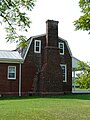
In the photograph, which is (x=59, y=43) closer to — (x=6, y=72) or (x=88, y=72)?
(x=6, y=72)

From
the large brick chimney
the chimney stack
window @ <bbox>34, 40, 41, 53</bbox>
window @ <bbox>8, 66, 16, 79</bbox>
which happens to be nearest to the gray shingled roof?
window @ <bbox>8, 66, 16, 79</bbox>

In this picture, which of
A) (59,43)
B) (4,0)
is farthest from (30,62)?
(4,0)

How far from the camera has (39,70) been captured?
3303 cm

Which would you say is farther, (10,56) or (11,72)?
(10,56)

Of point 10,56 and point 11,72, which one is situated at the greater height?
point 10,56

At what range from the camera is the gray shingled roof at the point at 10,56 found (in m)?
31.4

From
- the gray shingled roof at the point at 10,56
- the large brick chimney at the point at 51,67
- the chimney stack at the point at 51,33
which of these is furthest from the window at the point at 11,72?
the chimney stack at the point at 51,33

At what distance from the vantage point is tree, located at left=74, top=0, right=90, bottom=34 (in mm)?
13119

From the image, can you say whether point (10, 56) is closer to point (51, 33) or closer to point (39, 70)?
point (39, 70)

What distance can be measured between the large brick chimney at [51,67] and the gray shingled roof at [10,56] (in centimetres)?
317

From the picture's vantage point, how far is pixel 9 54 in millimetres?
33469

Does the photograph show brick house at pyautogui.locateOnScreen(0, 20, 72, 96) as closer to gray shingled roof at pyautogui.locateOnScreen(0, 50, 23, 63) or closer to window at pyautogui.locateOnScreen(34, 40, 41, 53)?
window at pyautogui.locateOnScreen(34, 40, 41, 53)

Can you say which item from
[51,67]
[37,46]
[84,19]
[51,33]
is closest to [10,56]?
[37,46]

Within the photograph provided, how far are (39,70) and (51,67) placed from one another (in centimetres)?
A: 176
